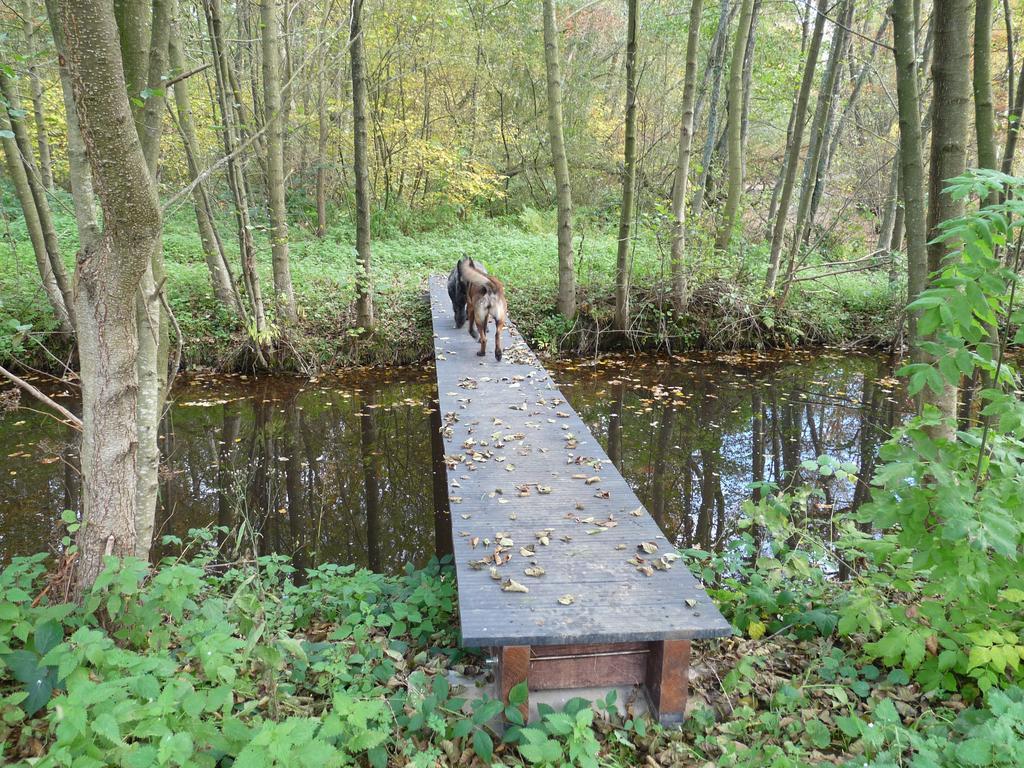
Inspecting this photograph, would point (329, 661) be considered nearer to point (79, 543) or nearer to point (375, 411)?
point (79, 543)

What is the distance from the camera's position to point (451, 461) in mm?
4621


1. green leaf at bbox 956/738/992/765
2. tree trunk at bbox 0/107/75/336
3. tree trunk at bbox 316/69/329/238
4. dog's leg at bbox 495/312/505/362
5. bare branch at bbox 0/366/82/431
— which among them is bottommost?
green leaf at bbox 956/738/992/765

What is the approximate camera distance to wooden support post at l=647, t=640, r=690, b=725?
8.98 ft

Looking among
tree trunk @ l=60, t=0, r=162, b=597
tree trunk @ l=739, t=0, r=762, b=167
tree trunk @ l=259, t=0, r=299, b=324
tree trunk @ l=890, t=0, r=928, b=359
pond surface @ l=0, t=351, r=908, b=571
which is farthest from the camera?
tree trunk @ l=739, t=0, r=762, b=167

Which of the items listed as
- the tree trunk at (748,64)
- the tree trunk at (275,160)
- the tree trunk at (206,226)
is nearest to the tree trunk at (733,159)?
the tree trunk at (748,64)

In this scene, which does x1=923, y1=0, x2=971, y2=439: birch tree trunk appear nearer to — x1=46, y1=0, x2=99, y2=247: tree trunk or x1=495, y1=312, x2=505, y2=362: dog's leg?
x1=46, y1=0, x2=99, y2=247: tree trunk

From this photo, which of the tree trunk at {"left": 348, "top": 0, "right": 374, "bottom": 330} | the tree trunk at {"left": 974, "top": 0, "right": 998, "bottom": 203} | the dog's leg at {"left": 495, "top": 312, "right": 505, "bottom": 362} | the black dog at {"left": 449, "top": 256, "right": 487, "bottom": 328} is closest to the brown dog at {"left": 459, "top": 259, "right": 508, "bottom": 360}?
the dog's leg at {"left": 495, "top": 312, "right": 505, "bottom": 362}

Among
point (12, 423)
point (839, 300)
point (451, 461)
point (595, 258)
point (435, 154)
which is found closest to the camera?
point (451, 461)

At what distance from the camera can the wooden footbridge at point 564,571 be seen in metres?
2.75

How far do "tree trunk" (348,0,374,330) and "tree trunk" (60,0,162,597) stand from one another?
5.83 m

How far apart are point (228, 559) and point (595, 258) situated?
360 inches

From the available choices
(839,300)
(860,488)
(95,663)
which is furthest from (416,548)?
(839,300)

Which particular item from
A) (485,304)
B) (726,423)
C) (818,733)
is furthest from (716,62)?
(818,733)

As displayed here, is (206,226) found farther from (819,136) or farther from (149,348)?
(819,136)
